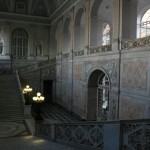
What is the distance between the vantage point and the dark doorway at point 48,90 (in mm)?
23875

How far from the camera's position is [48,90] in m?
24.2

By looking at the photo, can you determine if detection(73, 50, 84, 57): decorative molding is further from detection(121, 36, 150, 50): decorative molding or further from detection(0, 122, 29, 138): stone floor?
detection(0, 122, 29, 138): stone floor

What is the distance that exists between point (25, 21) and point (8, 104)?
12573 millimetres

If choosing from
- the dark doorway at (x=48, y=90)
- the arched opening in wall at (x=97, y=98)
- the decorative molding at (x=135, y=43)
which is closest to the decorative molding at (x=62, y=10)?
the arched opening in wall at (x=97, y=98)

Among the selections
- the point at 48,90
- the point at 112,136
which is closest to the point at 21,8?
the point at 48,90

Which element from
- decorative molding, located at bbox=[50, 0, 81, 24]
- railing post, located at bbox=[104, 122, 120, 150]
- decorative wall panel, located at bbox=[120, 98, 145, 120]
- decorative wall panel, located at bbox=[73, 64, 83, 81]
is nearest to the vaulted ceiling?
decorative molding, located at bbox=[50, 0, 81, 24]

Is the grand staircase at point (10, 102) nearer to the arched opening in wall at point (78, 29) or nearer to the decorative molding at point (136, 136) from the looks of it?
the arched opening in wall at point (78, 29)

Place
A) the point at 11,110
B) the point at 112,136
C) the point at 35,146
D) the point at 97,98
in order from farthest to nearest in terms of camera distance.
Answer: the point at 97,98 → the point at 11,110 → the point at 35,146 → the point at 112,136

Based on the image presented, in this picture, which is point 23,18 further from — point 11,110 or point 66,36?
point 11,110

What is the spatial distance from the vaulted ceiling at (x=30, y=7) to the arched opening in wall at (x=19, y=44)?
2.32 meters

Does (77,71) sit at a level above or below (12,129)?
above

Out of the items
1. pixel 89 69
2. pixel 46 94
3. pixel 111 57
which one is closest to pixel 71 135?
pixel 111 57

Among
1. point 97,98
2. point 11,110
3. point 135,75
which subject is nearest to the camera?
point 135,75

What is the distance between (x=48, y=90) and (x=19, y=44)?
668 cm
